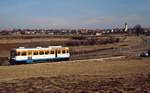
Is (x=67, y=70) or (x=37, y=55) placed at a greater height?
(x=37, y=55)

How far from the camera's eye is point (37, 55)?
50.7 metres

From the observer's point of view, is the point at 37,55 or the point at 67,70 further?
the point at 37,55

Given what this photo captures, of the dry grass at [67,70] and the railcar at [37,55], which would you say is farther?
the railcar at [37,55]

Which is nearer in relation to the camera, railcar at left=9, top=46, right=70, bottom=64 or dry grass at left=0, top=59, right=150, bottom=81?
dry grass at left=0, top=59, right=150, bottom=81

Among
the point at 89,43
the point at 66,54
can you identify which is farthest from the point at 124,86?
the point at 89,43

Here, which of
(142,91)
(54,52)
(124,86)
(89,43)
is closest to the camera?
(142,91)

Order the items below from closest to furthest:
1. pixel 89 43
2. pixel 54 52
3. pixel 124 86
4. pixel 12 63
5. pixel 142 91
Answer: pixel 142 91 → pixel 124 86 → pixel 12 63 → pixel 54 52 → pixel 89 43

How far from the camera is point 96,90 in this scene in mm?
19125

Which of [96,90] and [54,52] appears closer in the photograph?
[96,90]

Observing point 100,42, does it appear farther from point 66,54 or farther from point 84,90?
point 84,90

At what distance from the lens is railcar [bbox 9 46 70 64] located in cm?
4878

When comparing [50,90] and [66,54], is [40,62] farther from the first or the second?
[50,90]

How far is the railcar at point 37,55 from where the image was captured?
4878 centimetres

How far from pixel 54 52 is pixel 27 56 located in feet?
16.1
